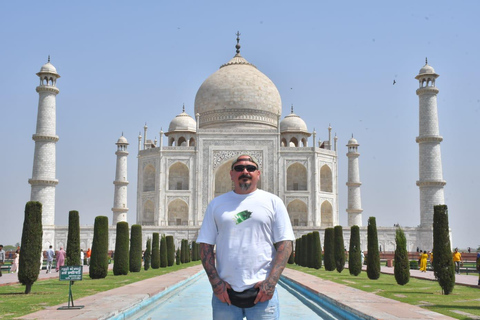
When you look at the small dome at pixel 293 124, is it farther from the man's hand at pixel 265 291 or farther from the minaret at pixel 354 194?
the man's hand at pixel 265 291

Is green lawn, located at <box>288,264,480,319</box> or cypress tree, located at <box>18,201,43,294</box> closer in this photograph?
green lawn, located at <box>288,264,480,319</box>

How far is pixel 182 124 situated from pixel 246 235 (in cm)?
3044

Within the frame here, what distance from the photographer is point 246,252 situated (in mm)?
2762

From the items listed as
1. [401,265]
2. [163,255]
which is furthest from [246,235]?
[163,255]

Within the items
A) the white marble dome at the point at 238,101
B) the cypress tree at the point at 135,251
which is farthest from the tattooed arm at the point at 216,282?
the white marble dome at the point at 238,101

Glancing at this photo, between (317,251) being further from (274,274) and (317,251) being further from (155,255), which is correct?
(274,274)

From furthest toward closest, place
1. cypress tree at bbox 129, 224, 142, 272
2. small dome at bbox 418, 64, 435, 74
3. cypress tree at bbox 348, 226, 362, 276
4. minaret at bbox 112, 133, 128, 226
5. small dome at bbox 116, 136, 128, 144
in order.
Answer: small dome at bbox 116, 136, 128, 144
minaret at bbox 112, 133, 128, 226
small dome at bbox 418, 64, 435, 74
cypress tree at bbox 129, 224, 142, 272
cypress tree at bbox 348, 226, 362, 276

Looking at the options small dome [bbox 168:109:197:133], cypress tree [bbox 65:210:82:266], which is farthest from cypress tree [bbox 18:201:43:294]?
small dome [bbox 168:109:197:133]

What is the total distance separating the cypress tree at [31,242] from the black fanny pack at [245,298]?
6.44m

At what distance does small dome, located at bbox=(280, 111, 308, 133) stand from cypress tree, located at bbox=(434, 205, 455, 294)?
24060mm

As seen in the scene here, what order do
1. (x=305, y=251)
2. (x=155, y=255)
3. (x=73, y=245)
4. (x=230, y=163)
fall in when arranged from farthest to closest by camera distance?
(x=230, y=163)
(x=305, y=251)
(x=155, y=255)
(x=73, y=245)

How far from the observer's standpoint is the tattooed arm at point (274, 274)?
2695 mm

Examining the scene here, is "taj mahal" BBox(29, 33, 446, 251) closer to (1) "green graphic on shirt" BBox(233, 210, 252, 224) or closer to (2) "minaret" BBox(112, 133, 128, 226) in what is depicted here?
(2) "minaret" BBox(112, 133, 128, 226)

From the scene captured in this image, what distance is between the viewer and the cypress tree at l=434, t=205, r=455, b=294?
8273 mm
